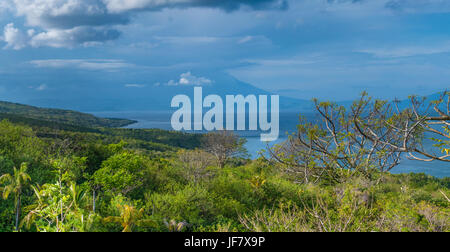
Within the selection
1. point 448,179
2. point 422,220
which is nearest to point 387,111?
point 422,220

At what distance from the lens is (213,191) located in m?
18.3

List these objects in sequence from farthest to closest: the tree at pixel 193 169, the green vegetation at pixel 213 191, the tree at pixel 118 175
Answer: the tree at pixel 193 169
the tree at pixel 118 175
the green vegetation at pixel 213 191

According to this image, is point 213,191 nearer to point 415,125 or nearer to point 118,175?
point 118,175

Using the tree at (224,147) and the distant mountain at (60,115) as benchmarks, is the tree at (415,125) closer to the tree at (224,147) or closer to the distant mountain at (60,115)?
the tree at (224,147)

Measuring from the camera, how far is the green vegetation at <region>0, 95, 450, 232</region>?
926 centimetres

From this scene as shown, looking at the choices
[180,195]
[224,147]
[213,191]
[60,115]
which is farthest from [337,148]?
[60,115]

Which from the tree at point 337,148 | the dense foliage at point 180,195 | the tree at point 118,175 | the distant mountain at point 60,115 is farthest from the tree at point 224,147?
the distant mountain at point 60,115

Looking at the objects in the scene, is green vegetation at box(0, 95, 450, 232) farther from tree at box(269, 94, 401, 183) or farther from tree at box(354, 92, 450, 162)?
tree at box(354, 92, 450, 162)

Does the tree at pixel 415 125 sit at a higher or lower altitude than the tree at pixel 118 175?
higher

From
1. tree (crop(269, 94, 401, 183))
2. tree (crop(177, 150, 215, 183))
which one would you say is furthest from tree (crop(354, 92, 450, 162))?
tree (crop(177, 150, 215, 183))

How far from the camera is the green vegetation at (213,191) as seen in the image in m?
9.26
